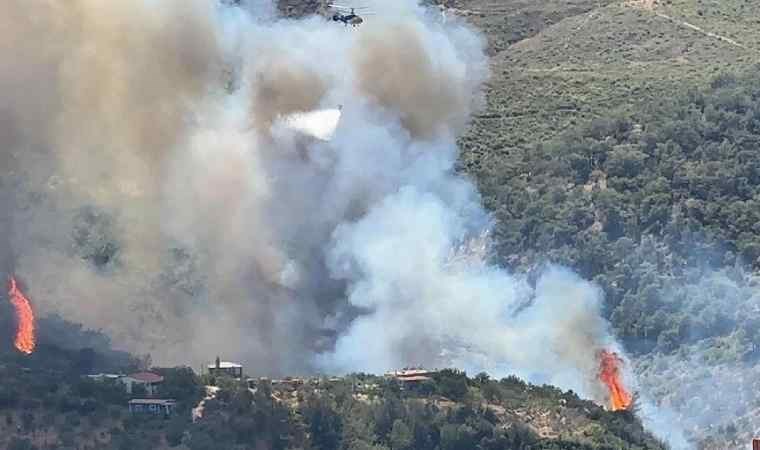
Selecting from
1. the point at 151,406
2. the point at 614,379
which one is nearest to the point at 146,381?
the point at 151,406

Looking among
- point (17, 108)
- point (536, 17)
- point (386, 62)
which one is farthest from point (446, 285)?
point (536, 17)

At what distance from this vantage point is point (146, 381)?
88.2 m

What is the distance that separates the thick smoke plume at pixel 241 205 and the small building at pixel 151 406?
8983mm

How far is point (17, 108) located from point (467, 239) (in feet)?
70.5

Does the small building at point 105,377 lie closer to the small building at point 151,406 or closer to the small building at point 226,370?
the small building at point 151,406

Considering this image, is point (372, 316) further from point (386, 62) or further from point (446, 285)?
point (386, 62)

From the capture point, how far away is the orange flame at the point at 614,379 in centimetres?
9462

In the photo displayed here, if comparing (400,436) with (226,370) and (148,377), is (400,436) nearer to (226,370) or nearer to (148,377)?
(226,370)

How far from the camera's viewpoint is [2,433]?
274 feet

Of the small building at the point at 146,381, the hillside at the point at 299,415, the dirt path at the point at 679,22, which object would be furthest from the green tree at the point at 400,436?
the dirt path at the point at 679,22

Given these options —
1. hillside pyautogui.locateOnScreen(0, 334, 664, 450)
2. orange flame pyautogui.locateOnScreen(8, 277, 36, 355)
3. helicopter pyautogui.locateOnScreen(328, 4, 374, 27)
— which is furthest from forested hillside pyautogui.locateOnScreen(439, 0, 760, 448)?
orange flame pyautogui.locateOnScreen(8, 277, 36, 355)

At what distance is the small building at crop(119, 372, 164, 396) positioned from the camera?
288 feet

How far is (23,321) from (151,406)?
30.6ft

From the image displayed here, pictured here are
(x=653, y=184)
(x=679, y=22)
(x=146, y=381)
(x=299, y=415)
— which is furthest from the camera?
(x=679, y=22)
